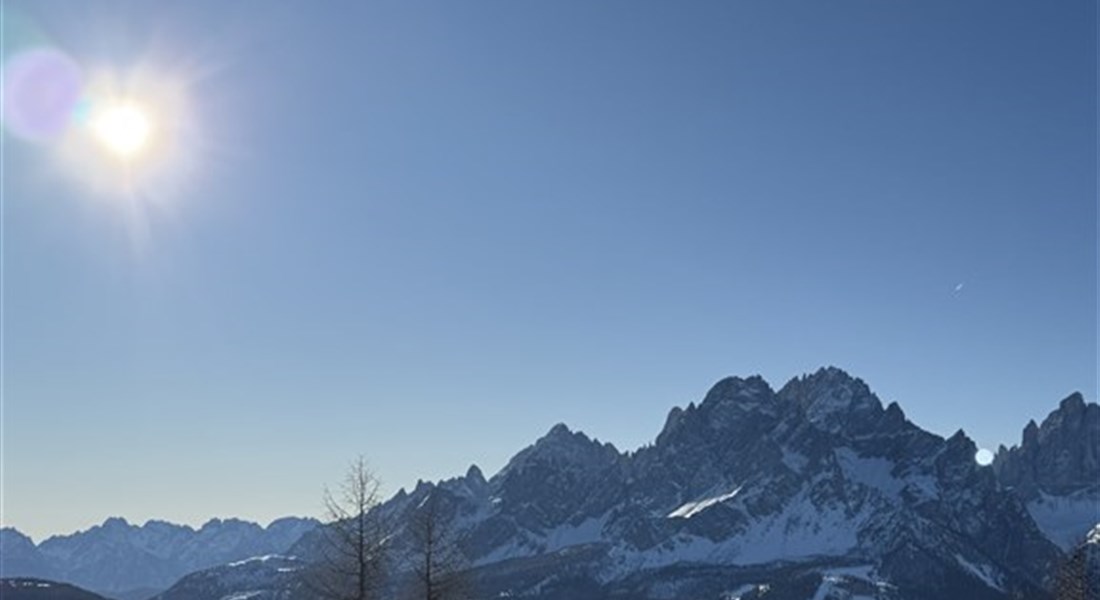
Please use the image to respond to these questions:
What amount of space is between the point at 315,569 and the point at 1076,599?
107ft

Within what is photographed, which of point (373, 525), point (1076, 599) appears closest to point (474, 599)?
point (373, 525)

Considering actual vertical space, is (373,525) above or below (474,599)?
above

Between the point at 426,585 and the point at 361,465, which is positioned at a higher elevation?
the point at 361,465

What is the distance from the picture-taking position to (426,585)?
143ft

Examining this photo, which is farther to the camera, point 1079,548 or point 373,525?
point 1079,548

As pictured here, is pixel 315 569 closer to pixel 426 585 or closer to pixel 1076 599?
pixel 426 585

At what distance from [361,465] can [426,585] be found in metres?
5.54

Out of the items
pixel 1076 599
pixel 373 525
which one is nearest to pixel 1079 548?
pixel 1076 599

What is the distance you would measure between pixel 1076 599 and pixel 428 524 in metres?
28.4

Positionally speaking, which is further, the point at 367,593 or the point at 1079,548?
the point at 1079,548

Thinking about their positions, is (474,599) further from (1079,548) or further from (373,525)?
(1079,548)

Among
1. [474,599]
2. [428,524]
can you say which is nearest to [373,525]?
[428,524]

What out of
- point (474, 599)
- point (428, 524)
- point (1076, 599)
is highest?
point (428, 524)

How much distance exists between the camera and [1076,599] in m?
47.0
